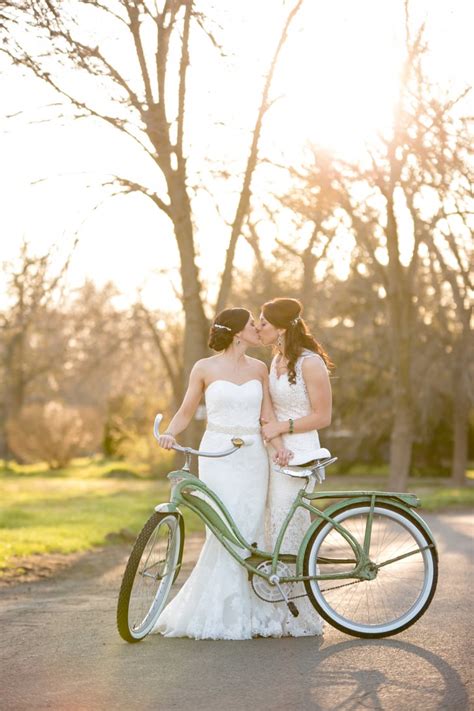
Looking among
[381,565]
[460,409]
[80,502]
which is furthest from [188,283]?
[460,409]

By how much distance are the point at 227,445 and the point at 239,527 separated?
20.0 inches

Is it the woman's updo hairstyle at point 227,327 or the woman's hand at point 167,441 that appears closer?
the woman's hand at point 167,441

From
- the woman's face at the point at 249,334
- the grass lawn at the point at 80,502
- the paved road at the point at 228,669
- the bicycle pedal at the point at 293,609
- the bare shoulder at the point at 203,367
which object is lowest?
the grass lawn at the point at 80,502

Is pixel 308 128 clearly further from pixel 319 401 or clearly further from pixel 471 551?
pixel 319 401

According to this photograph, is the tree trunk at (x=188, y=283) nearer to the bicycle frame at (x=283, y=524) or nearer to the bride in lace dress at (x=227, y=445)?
the bride in lace dress at (x=227, y=445)

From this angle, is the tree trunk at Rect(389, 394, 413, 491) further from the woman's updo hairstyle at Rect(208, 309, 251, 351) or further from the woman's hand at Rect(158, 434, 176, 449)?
the woman's hand at Rect(158, 434, 176, 449)

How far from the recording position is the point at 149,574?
21.6ft

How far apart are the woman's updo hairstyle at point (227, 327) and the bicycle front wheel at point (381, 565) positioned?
1.31 metres

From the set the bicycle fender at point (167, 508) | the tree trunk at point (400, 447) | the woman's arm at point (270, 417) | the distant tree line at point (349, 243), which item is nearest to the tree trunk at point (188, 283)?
the distant tree line at point (349, 243)

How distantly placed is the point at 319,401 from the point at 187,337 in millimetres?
9377

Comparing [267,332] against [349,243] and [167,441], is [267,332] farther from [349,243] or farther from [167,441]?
[349,243]

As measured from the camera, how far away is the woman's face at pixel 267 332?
7184 mm

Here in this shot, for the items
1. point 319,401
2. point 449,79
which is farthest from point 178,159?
point 319,401

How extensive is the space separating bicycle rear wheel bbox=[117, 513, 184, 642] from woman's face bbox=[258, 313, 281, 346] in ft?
4.02
